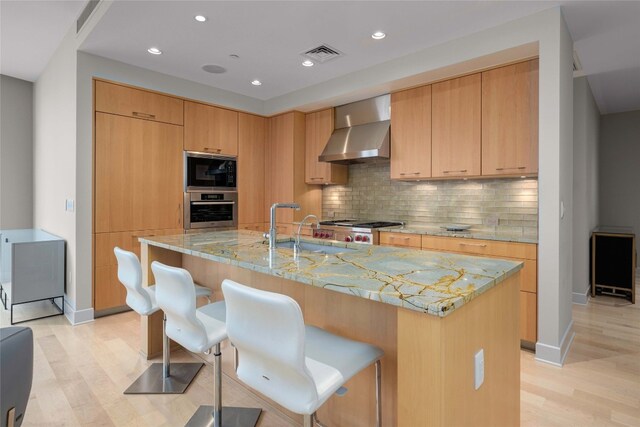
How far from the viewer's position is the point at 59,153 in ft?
12.8

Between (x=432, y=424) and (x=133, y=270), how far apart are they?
6.10 ft

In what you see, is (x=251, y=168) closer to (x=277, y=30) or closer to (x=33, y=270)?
(x=277, y=30)

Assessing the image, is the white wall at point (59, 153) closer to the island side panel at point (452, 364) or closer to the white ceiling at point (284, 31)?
the white ceiling at point (284, 31)

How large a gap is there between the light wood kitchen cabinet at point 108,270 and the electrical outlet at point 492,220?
3.81 m

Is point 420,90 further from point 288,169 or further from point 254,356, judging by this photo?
point 254,356

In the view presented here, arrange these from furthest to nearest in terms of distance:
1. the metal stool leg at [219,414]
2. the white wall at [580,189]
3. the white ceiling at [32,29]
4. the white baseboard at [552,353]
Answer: the white wall at [580,189]
the white ceiling at [32,29]
the white baseboard at [552,353]
the metal stool leg at [219,414]

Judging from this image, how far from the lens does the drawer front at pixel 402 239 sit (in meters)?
3.52

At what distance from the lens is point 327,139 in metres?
4.79

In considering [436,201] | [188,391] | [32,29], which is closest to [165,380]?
[188,391]

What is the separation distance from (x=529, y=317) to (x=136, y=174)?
13.3 feet

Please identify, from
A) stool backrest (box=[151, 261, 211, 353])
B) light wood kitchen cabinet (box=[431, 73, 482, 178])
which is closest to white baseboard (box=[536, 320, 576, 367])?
light wood kitchen cabinet (box=[431, 73, 482, 178])

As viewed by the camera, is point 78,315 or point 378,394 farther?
point 78,315

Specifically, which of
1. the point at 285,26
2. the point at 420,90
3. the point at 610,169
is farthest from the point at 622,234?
the point at 285,26

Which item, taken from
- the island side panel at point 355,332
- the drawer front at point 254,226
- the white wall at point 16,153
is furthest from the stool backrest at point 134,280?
the white wall at point 16,153
